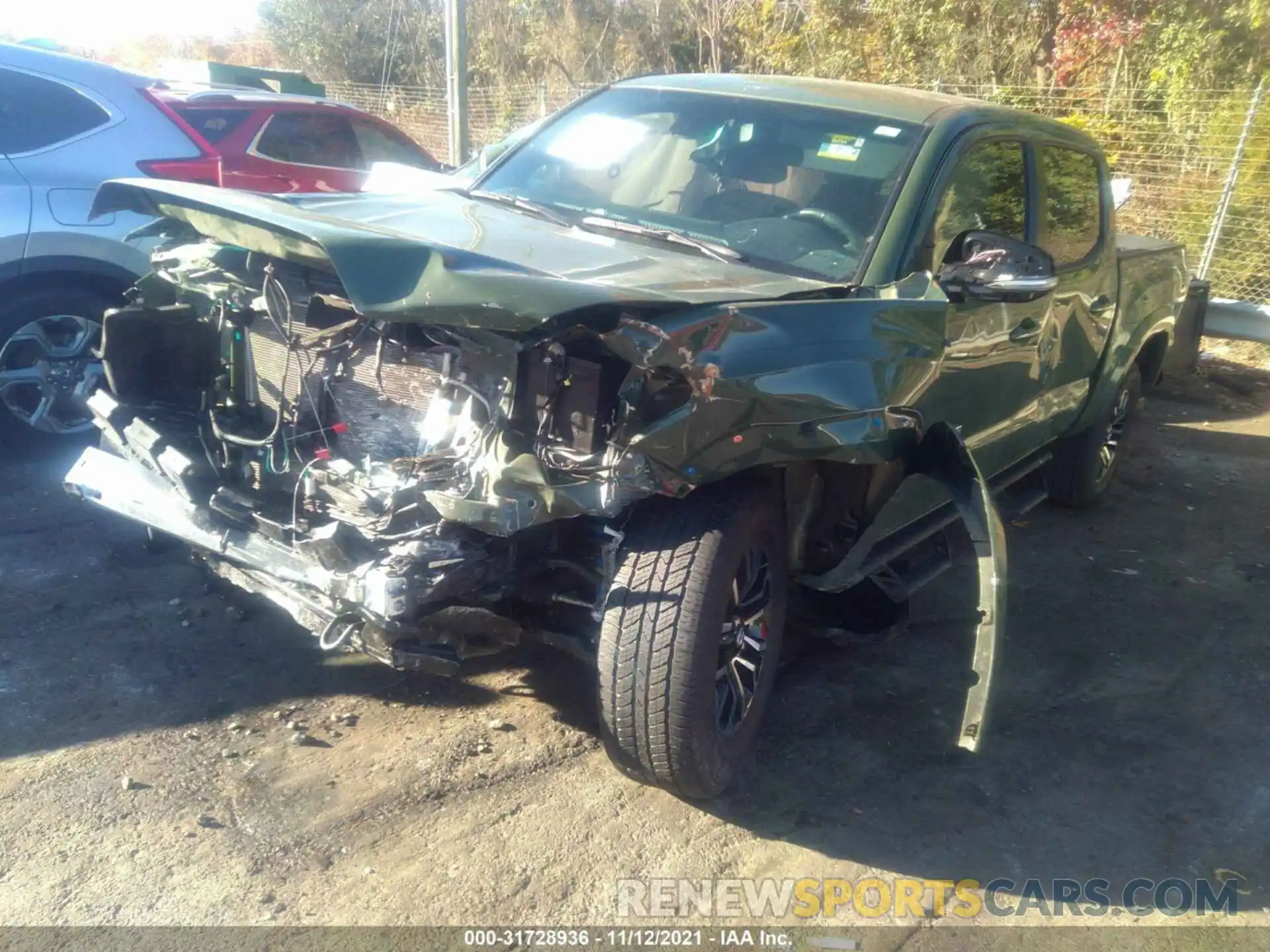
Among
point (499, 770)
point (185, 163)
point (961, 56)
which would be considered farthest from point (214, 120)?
point (961, 56)

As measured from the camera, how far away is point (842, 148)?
3.75m

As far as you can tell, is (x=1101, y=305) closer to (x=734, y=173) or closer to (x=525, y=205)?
(x=734, y=173)

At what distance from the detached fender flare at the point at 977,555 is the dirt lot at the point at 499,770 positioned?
508mm

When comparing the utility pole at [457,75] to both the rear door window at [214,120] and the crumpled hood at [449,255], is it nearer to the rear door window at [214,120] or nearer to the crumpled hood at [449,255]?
the rear door window at [214,120]

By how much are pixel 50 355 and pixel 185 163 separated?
117 centimetres

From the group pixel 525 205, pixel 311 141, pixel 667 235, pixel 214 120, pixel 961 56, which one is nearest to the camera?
pixel 667 235

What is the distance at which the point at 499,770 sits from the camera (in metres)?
3.20

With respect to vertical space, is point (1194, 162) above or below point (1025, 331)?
below

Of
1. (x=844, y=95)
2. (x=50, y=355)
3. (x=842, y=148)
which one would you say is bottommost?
(x=50, y=355)

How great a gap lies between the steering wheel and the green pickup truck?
0.6 inches

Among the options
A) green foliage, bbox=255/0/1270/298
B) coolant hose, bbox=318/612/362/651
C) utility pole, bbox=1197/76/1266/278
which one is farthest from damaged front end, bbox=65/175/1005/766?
green foliage, bbox=255/0/1270/298

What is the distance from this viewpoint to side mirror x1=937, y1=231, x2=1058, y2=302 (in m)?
3.31

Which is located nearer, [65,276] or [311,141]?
[65,276]

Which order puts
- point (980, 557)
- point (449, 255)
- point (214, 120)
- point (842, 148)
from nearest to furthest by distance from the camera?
point (449, 255) < point (980, 557) < point (842, 148) < point (214, 120)
